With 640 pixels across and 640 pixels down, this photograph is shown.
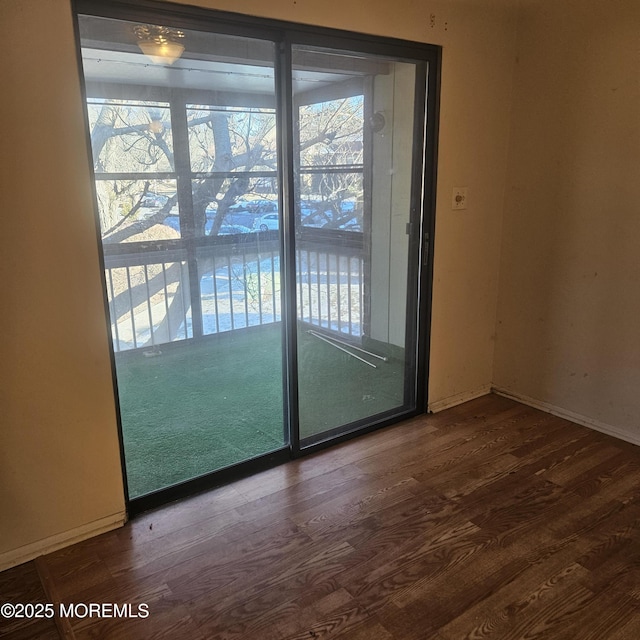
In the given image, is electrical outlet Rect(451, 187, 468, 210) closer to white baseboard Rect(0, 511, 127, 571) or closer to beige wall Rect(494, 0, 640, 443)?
beige wall Rect(494, 0, 640, 443)

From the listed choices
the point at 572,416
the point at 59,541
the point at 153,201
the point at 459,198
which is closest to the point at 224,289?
the point at 153,201

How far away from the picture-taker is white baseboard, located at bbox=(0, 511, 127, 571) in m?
2.16

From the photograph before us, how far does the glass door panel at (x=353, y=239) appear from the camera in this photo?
2.73 m

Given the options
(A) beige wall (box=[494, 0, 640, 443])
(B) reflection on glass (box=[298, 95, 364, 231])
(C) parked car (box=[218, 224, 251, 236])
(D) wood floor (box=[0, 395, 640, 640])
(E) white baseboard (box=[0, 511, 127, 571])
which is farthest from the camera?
(A) beige wall (box=[494, 0, 640, 443])

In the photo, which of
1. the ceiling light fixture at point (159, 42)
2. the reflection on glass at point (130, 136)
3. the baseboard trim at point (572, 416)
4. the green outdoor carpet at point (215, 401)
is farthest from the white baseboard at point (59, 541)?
the baseboard trim at point (572, 416)

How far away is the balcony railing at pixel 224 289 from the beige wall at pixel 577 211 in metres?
1.16

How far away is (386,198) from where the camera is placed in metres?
3.12

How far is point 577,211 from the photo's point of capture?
3.14 metres


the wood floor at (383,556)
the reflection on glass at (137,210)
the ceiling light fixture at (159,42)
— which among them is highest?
the ceiling light fixture at (159,42)

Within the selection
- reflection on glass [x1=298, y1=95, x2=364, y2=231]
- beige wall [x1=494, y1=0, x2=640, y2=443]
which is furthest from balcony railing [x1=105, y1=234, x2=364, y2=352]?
beige wall [x1=494, y1=0, x2=640, y2=443]

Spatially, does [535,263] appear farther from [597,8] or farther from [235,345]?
[235,345]

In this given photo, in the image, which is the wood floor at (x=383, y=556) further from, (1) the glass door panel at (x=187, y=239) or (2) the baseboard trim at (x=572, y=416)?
(1) the glass door panel at (x=187, y=239)

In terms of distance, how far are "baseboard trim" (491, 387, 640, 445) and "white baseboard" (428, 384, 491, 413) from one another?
85 mm

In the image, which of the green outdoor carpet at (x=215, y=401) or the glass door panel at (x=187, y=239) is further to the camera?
the green outdoor carpet at (x=215, y=401)
